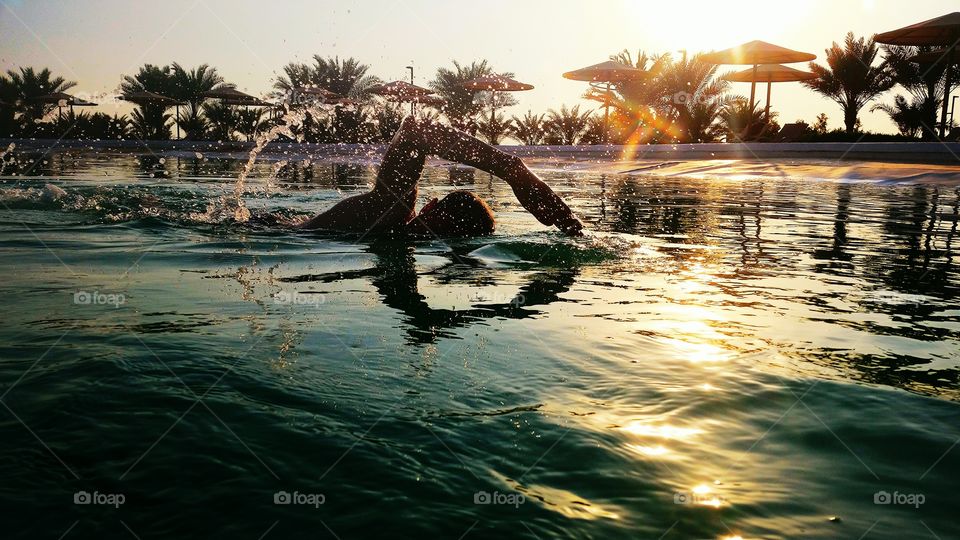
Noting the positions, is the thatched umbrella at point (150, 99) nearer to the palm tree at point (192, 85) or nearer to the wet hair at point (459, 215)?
the palm tree at point (192, 85)

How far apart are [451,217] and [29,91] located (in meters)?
39.4

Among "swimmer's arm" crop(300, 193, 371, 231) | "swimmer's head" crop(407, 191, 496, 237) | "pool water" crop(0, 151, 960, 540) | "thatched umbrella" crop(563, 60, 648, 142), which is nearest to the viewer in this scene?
"pool water" crop(0, 151, 960, 540)

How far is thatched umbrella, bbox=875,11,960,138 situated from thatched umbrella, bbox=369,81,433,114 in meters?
17.5

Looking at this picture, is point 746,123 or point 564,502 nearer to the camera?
point 564,502

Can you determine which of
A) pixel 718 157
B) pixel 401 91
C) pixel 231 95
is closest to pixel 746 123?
pixel 718 157

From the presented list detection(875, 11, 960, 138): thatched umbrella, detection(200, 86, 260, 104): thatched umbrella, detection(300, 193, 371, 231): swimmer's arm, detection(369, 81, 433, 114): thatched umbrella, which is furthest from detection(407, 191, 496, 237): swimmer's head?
detection(200, 86, 260, 104): thatched umbrella

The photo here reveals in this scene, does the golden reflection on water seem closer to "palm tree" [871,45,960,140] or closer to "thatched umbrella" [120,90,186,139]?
"palm tree" [871,45,960,140]

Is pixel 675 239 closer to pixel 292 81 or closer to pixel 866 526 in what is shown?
pixel 866 526

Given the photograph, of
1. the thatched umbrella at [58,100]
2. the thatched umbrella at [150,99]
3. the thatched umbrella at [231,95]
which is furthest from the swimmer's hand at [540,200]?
the thatched umbrella at [58,100]

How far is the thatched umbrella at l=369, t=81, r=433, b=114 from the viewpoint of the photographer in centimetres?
3014

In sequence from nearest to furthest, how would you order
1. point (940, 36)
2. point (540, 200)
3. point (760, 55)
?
point (540, 200) < point (940, 36) < point (760, 55)

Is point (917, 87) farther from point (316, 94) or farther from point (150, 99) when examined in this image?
point (150, 99)

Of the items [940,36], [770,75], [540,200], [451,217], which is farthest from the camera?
[770,75]

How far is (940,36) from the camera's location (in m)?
21.1
